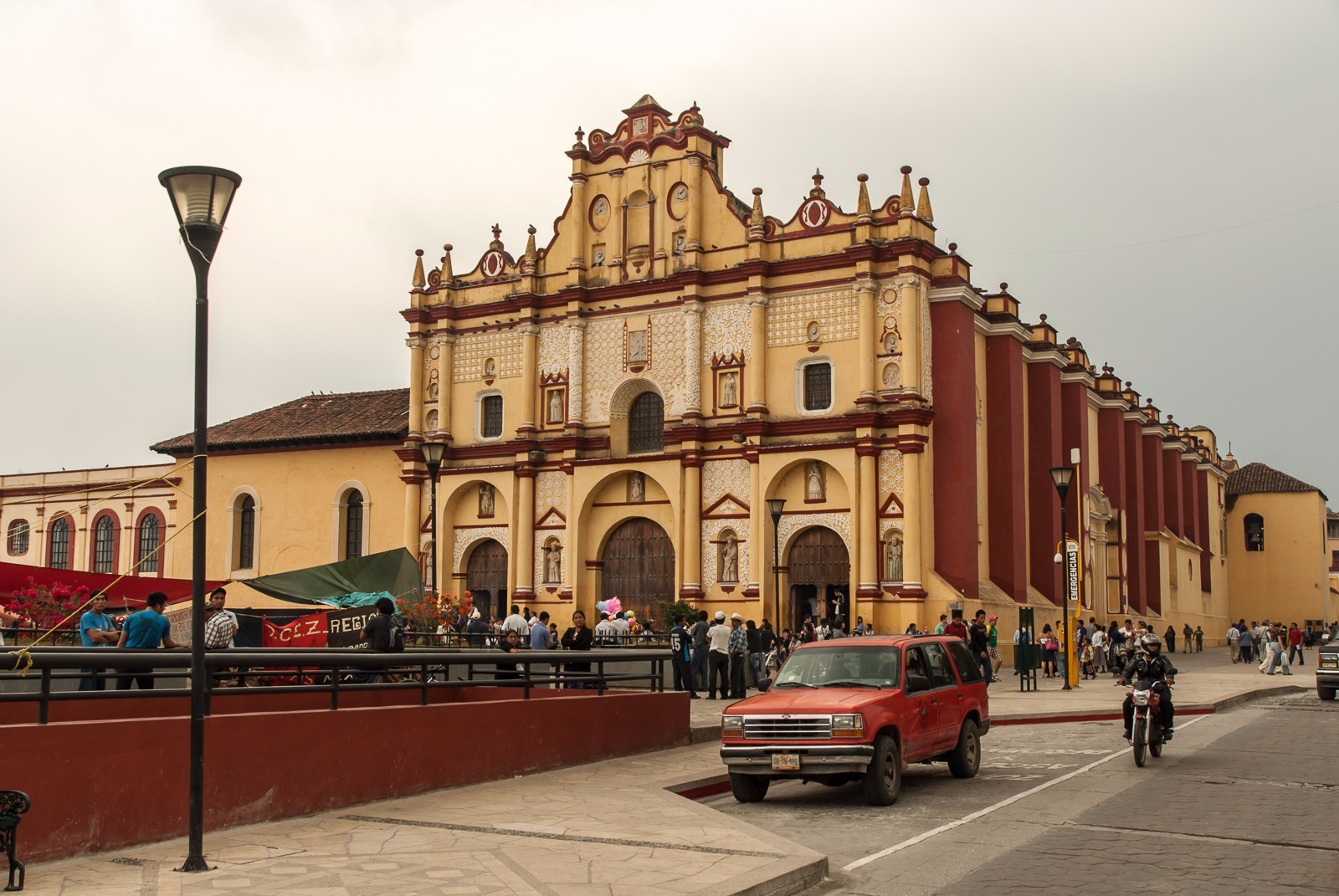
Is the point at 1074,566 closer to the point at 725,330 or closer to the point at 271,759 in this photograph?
the point at 725,330

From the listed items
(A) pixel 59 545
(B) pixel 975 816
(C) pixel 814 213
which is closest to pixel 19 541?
(A) pixel 59 545

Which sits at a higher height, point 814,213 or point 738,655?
point 814,213

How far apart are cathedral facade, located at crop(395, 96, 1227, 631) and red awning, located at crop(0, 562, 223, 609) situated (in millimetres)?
9598

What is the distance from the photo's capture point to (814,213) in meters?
40.4

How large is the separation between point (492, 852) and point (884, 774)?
4398 mm

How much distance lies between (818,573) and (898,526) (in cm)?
289

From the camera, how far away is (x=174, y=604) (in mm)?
25156

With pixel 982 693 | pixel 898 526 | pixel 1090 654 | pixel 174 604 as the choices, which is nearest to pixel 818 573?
pixel 898 526

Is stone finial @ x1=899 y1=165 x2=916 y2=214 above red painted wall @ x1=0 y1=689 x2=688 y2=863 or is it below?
above

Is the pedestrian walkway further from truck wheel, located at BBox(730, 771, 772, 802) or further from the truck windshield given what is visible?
the truck windshield

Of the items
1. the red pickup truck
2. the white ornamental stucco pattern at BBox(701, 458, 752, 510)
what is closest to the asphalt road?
the red pickup truck

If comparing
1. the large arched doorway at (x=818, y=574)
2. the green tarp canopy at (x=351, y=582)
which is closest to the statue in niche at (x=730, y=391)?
the large arched doorway at (x=818, y=574)

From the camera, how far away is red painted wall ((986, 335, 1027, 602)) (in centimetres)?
4050

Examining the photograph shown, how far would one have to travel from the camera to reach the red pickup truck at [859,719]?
42.4ft
